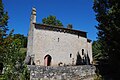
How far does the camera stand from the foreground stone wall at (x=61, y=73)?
1510 centimetres

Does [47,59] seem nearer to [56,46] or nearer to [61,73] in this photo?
[56,46]

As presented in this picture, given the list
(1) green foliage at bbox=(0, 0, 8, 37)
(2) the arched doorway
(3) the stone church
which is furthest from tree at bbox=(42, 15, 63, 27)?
(1) green foliage at bbox=(0, 0, 8, 37)

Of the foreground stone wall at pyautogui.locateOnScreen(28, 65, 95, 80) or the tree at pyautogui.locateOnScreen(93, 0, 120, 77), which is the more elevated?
the tree at pyautogui.locateOnScreen(93, 0, 120, 77)

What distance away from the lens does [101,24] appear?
18.7 m

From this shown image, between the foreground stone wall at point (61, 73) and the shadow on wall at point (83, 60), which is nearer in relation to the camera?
the foreground stone wall at point (61, 73)

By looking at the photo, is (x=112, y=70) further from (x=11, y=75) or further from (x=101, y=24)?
(x=11, y=75)

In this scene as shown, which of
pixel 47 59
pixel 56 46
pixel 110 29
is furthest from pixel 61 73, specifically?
pixel 56 46

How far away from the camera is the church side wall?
87.7 feet

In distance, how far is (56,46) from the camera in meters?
28.4

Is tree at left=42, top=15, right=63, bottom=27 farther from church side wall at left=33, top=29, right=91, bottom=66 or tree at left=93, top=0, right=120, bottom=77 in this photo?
tree at left=93, top=0, right=120, bottom=77

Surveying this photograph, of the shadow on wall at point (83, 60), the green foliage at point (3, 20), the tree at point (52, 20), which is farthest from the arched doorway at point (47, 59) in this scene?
the tree at point (52, 20)

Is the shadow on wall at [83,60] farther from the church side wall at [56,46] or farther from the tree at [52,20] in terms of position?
the tree at [52,20]

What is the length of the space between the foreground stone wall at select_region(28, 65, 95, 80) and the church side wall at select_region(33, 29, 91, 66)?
34.9ft

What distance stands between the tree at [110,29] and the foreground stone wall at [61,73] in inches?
97.4
